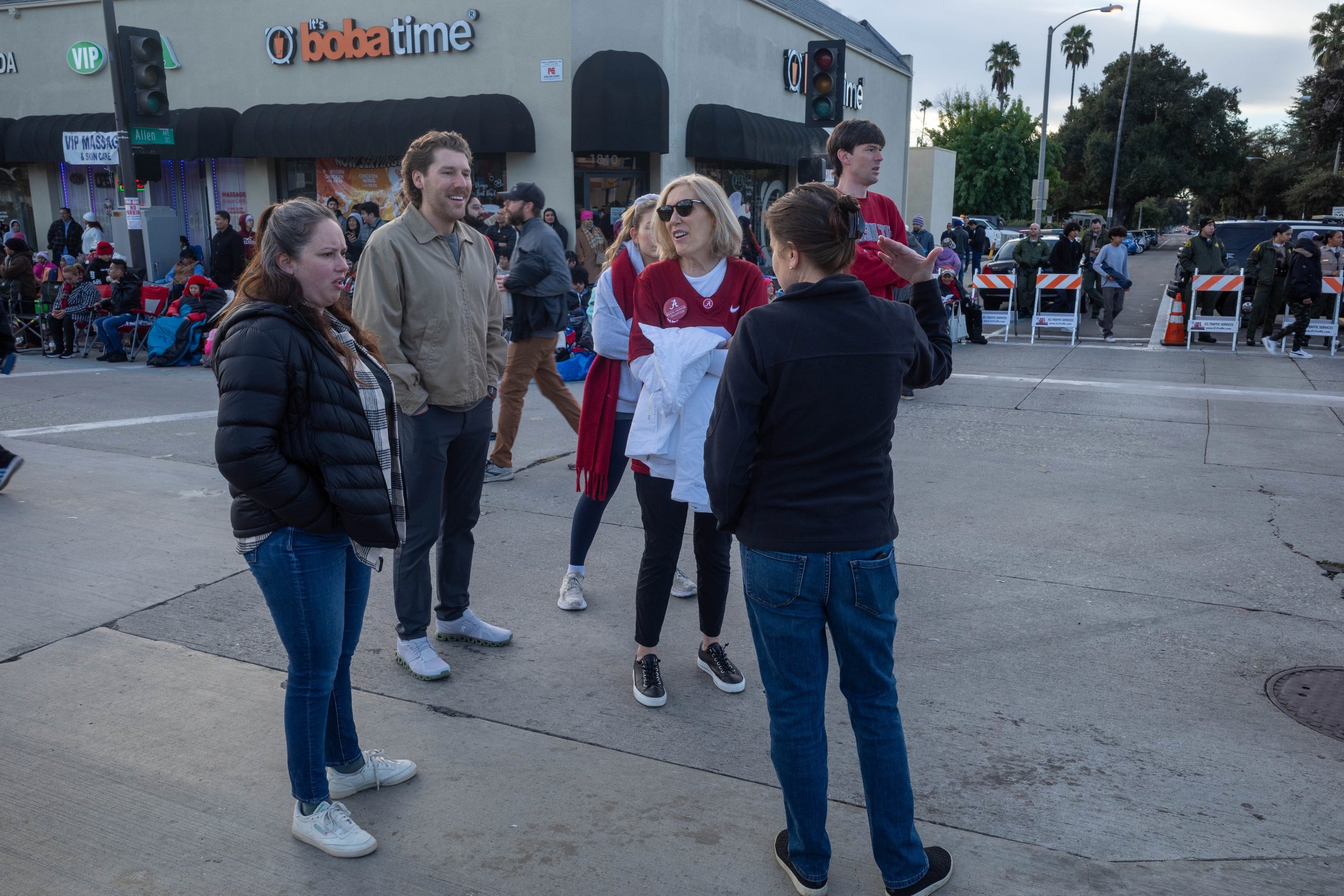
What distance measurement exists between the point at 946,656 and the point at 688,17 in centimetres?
1566

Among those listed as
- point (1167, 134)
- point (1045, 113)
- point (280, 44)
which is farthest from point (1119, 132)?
point (280, 44)

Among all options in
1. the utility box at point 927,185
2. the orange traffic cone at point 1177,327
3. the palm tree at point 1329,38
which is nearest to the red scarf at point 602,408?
the orange traffic cone at point 1177,327

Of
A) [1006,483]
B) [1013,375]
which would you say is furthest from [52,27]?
[1006,483]

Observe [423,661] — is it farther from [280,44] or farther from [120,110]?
[280,44]

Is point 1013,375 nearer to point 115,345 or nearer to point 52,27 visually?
point 115,345

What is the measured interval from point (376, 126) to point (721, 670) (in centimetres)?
1568

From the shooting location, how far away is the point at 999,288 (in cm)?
1524

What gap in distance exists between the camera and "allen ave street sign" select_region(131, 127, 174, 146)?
41.8 ft

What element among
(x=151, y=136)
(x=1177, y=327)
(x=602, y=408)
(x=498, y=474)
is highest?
(x=151, y=136)

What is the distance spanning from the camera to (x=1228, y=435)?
8.30 metres

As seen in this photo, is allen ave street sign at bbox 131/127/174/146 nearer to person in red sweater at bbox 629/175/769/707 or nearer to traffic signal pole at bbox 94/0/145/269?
traffic signal pole at bbox 94/0/145/269

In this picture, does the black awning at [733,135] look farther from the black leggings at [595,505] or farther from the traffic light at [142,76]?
the black leggings at [595,505]

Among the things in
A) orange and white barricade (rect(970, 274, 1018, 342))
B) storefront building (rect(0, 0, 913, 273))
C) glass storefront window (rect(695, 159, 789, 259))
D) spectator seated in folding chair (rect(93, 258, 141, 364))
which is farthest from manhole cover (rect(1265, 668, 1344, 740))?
glass storefront window (rect(695, 159, 789, 259))

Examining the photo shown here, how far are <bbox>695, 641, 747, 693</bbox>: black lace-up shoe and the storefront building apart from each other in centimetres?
1153
